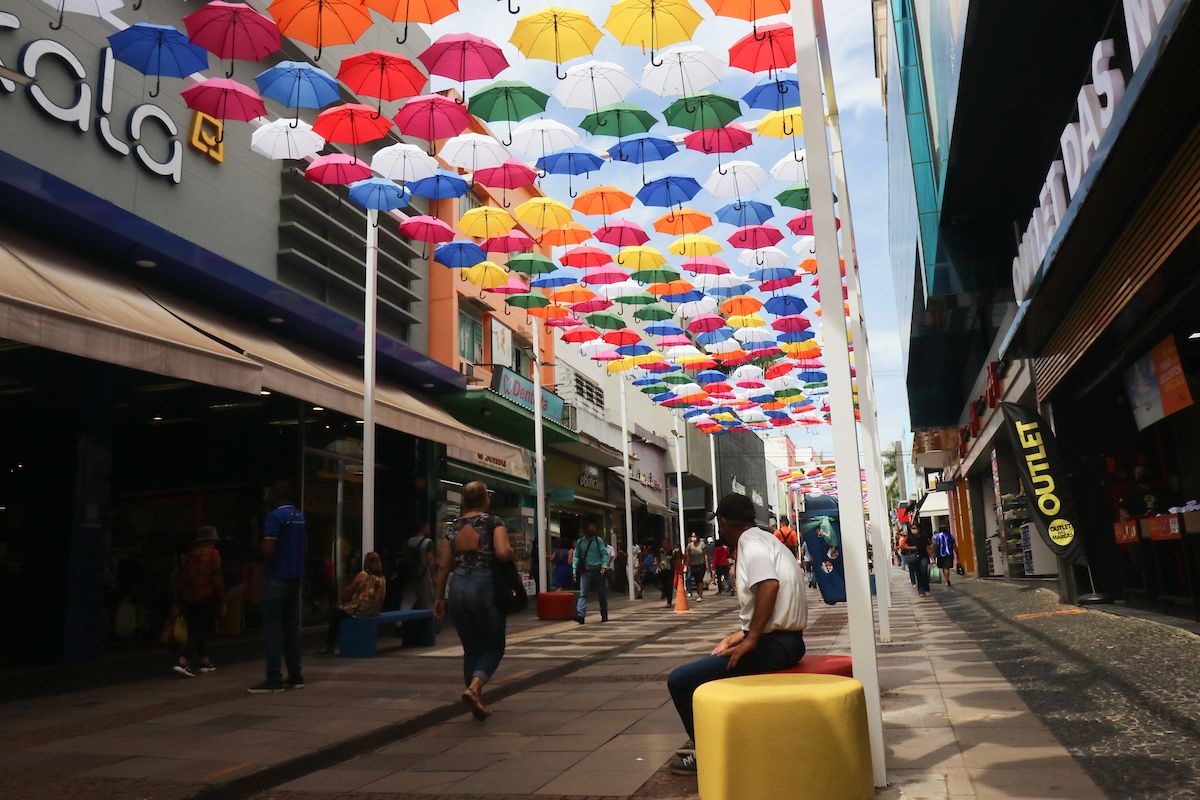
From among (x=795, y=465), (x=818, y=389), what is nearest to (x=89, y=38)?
(x=818, y=389)

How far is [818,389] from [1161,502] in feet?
Answer: 42.9

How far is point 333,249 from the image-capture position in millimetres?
17062

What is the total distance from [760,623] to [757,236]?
34.3 feet

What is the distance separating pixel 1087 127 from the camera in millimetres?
9281

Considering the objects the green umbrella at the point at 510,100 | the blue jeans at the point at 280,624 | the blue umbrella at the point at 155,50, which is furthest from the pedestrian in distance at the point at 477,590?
the blue umbrella at the point at 155,50

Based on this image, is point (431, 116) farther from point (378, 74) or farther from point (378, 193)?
point (378, 193)

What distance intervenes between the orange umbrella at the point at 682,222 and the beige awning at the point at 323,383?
4.75m

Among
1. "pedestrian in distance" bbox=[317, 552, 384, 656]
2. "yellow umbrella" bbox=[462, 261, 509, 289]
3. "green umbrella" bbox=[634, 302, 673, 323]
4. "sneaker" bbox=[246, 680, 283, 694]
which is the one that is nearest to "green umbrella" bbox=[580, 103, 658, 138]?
"yellow umbrella" bbox=[462, 261, 509, 289]

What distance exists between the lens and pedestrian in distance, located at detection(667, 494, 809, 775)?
4.65m

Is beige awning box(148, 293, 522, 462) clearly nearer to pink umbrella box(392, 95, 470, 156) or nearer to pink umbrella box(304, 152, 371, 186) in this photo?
pink umbrella box(304, 152, 371, 186)

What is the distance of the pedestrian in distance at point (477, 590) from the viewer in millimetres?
7008

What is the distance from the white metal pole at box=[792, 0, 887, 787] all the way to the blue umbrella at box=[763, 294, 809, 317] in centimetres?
1276

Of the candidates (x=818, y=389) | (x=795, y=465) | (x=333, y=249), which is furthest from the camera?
(x=795, y=465)

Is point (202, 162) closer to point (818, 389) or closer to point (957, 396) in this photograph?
point (818, 389)
